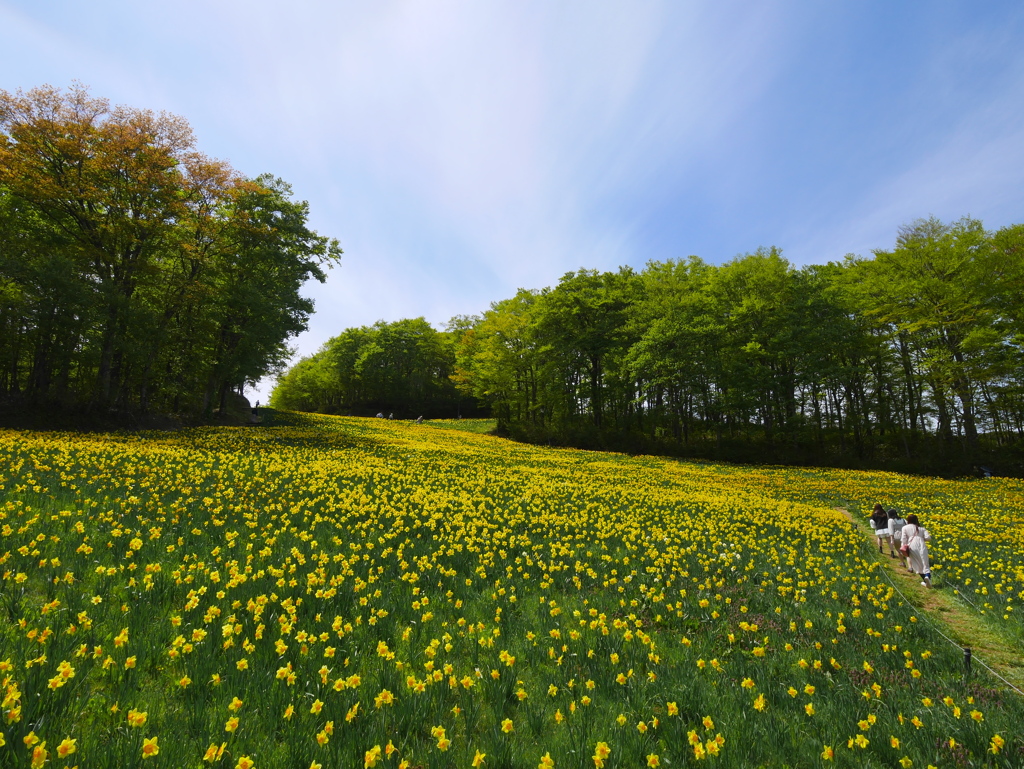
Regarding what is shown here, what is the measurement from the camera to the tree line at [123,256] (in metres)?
17.7

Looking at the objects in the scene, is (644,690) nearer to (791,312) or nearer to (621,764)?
(621,764)

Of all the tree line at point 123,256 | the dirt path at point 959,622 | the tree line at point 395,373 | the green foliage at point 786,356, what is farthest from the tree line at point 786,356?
the tree line at point 395,373

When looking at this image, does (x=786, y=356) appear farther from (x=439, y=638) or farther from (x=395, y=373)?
(x=395, y=373)

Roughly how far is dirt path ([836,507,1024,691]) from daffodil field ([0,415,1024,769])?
23 cm

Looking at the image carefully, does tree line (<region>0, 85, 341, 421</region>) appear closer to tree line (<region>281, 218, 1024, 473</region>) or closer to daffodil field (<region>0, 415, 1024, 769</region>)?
daffodil field (<region>0, 415, 1024, 769</region>)

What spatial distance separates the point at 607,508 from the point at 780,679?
7751mm

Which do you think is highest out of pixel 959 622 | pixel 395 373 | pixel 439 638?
pixel 395 373

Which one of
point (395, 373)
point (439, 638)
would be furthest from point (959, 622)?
point (395, 373)

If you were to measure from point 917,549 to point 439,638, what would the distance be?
10.3 m

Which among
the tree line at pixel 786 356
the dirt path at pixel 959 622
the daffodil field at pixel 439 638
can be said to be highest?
the tree line at pixel 786 356

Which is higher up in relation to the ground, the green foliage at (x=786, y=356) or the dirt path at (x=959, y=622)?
the green foliage at (x=786, y=356)

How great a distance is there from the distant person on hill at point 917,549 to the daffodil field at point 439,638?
1.21 ft

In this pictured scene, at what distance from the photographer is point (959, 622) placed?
6.96m

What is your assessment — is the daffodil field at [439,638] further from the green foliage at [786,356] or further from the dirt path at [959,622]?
the green foliage at [786,356]
